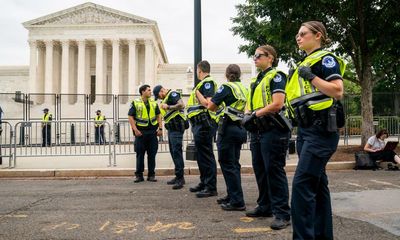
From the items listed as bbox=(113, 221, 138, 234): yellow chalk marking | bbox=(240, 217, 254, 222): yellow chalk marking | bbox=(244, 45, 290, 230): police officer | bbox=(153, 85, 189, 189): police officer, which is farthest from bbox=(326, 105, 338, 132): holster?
bbox=(153, 85, 189, 189): police officer

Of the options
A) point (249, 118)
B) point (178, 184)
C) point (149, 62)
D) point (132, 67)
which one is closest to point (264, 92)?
point (249, 118)

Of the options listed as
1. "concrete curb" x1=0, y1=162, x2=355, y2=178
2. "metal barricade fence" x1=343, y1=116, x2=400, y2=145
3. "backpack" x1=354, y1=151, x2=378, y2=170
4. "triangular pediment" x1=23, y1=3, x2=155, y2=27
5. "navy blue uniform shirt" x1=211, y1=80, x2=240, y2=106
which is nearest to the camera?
"navy blue uniform shirt" x1=211, y1=80, x2=240, y2=106

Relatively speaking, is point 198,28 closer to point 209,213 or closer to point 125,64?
point 209,213

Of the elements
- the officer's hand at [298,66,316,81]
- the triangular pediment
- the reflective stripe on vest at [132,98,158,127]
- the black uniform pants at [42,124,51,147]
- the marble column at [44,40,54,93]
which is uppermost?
the triangular pediment

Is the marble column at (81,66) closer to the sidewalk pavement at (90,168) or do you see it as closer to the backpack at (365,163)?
the sidewalk pavement at (90,168)

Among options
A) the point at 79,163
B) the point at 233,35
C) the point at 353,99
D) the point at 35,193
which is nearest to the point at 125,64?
the point at 233,35

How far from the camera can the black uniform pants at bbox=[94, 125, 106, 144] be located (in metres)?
12.0

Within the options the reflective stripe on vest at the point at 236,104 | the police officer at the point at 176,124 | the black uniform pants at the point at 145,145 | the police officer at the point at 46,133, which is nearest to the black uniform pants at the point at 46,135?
the police officer at the point at 46,133

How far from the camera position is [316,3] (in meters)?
12.2

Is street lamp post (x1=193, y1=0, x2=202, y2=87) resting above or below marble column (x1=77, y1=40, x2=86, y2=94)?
below

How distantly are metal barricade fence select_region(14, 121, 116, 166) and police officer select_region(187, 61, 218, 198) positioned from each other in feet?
18.5

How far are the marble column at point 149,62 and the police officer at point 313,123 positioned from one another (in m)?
53.0

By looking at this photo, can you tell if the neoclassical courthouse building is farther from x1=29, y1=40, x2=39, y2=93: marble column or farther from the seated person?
the seated person

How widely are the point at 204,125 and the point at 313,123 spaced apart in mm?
2953
